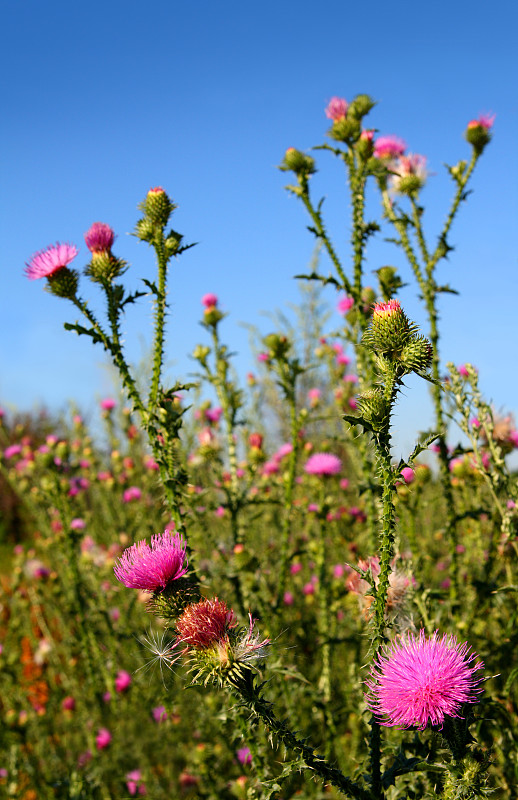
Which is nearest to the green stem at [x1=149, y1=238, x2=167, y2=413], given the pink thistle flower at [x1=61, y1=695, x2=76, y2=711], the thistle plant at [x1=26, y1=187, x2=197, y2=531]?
the thistle plant at [x1=26, y1=187, x2=197, y2=531]

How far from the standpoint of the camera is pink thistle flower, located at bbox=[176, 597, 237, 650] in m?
1.40

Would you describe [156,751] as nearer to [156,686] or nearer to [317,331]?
[156,686]

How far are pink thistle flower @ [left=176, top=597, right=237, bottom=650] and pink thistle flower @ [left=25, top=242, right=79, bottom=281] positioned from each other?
67.3 inches

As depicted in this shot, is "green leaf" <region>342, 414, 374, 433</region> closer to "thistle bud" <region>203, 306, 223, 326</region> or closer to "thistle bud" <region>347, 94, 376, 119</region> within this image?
"thistle bud" <region>347, 94, 376, 119</region>

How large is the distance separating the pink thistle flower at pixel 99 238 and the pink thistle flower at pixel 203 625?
1659 mm

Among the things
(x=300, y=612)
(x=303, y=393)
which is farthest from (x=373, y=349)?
(x=303, y=393)

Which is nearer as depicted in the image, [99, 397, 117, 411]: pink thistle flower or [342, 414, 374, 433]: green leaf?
[342, 414, 374, 433]: green leaf

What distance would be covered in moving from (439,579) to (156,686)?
8.72 ft

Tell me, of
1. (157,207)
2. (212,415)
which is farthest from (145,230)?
(212,415)

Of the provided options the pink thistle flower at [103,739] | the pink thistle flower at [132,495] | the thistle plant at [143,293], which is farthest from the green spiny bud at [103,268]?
the pink thistle flower at [132,495]

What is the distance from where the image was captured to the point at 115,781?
3.50m

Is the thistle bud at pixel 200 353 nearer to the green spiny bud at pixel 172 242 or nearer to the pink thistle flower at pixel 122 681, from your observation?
the green spiny bud at pixel 172 242

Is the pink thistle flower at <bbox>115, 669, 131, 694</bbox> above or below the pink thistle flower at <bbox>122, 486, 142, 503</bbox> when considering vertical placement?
below

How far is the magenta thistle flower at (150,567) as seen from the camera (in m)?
1.54
